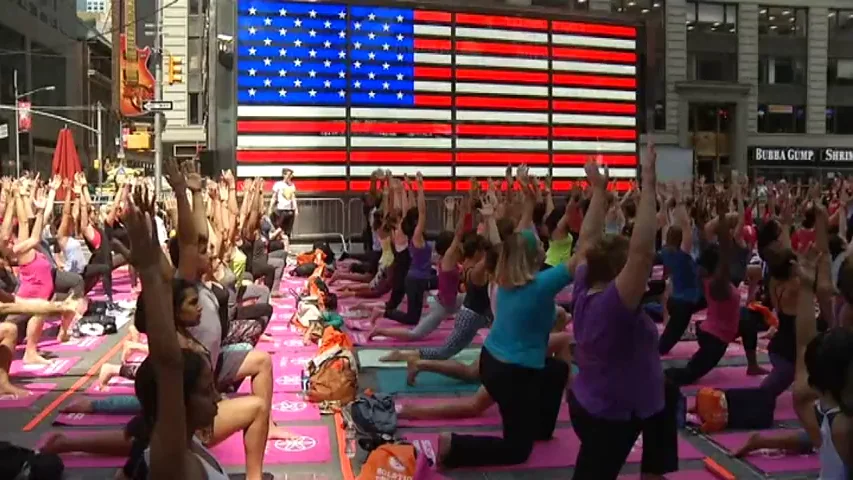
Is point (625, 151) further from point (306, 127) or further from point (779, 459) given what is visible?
point (779, 459)

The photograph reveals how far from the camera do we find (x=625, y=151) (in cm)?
2469

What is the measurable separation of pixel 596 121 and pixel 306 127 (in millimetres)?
7749

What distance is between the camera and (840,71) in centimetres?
4778

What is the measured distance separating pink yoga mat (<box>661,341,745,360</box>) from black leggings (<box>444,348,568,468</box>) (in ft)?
13.3

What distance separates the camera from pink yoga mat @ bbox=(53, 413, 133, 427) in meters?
7.33

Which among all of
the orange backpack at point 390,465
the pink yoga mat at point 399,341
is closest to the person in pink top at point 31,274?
the pink yoga mat at point 399,341

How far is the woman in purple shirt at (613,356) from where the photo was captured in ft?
14.6

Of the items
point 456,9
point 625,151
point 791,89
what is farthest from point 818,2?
point 456,9

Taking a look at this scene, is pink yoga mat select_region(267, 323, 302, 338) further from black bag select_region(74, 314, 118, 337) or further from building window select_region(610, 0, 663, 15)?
building window select_region(610, 0, 663, 15)

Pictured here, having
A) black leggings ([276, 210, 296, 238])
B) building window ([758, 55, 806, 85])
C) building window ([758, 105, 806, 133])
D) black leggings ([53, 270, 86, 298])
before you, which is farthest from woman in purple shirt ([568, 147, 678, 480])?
building window ([758, 55, 806, 85])

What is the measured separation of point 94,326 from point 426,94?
1222 cm

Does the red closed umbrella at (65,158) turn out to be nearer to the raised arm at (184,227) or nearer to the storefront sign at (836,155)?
the raised arm at (184,227)

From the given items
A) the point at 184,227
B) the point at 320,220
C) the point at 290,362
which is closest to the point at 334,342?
the point at 290,362

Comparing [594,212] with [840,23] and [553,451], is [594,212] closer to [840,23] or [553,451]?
[553,451]
